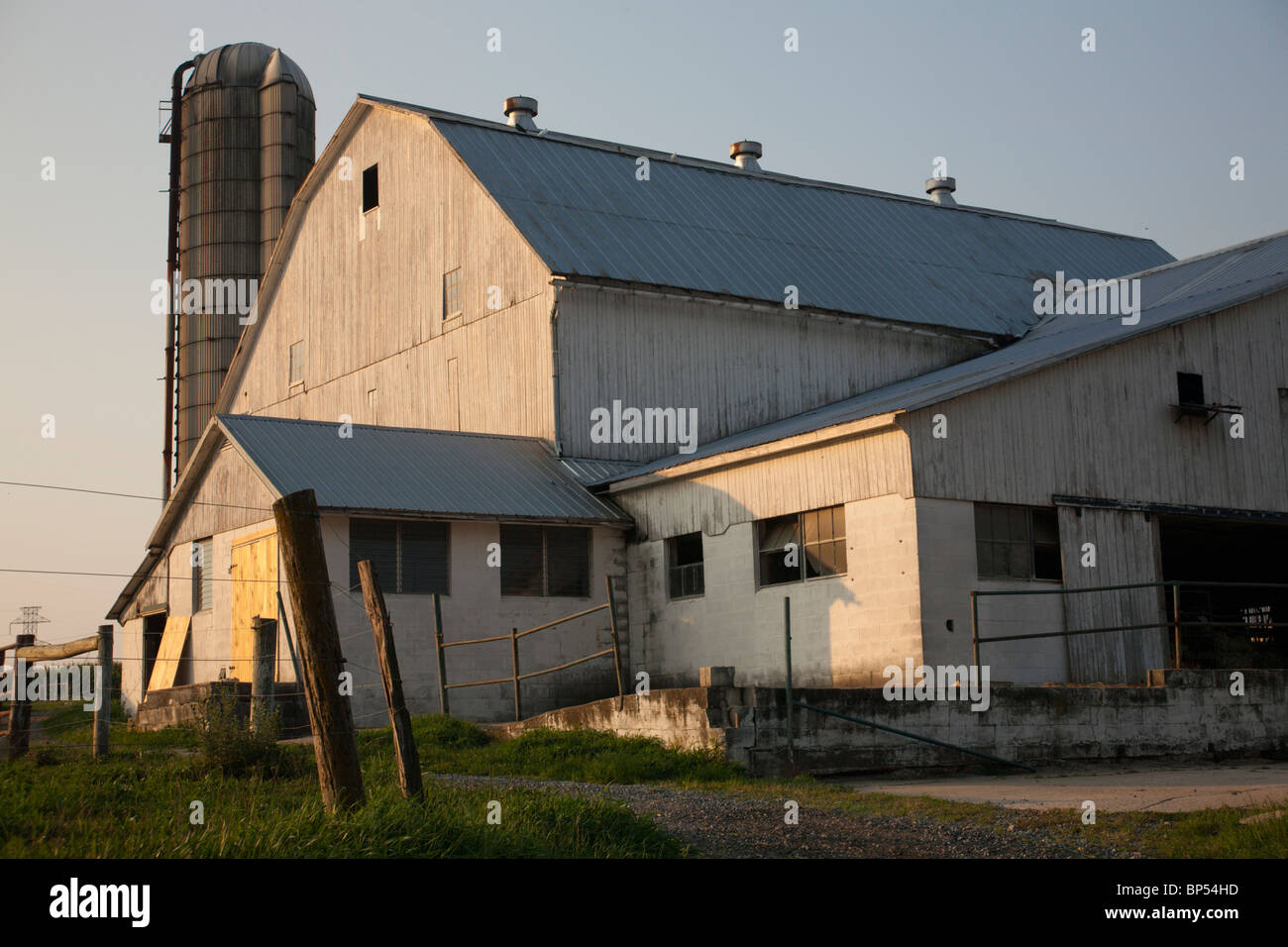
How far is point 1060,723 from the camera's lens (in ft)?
60.0

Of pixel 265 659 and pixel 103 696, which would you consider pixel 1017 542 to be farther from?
pixel 103 696

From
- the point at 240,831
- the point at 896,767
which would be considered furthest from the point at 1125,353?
the point at 240,831

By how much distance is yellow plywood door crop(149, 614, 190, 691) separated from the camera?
25330 mm

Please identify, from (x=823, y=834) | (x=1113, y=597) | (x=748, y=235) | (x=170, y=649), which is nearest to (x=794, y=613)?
(x=1113, y=597)

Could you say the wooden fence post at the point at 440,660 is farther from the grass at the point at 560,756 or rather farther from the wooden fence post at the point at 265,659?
the wooden fence post at the point at 265,659

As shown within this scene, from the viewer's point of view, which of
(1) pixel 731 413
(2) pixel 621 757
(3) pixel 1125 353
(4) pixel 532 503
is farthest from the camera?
(1) pixel 731 413

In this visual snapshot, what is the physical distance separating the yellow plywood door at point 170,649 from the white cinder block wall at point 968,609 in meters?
Answer: 13.2

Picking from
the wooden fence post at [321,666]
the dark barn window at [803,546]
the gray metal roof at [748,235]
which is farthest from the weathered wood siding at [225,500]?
the wooden fence post at [321,666]

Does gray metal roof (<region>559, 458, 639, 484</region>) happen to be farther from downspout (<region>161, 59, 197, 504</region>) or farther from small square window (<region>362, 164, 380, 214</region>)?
downspout (<region>161, 59, 197, 504</region>)

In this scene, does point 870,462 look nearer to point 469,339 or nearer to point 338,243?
point 469,339

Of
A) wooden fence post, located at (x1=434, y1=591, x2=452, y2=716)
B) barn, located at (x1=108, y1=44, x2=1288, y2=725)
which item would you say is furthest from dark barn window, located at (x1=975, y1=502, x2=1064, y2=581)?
wooden fence post, located at (x1=434, y1=591, x2=452, y2=716)

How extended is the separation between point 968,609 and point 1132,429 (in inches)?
175
